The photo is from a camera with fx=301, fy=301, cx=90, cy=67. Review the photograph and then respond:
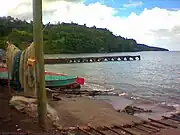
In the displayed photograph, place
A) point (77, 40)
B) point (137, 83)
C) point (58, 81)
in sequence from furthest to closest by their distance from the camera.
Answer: point (77, 40), point (137, 83), point (58, 81)

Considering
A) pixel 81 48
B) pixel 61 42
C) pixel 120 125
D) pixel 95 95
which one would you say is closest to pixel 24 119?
pixel 120 125

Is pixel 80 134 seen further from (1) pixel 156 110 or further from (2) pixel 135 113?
(1) pixel 156 110

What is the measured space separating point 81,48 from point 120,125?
145m

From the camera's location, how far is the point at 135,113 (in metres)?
16.5

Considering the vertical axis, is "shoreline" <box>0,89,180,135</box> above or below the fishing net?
below

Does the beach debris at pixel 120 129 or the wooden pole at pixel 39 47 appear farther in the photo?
the beach debris at pixel 120 129

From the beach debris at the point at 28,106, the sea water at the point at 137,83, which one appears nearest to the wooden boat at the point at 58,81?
the sea water at the point at 137,83

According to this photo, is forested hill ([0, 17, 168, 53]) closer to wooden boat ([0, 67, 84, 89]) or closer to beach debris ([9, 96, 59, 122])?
wooden boat ([0, 67, 84, 89])

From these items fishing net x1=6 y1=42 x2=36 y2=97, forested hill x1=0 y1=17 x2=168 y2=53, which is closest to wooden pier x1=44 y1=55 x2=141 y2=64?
forested hill x1=0 y1=17 x2=168 y2=53

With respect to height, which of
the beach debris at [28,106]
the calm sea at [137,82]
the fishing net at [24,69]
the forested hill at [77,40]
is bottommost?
the calm sea at [137,82]

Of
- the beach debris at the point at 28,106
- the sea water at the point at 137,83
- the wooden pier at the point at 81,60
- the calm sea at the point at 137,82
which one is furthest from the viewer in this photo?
the wooden pier at the point at 81,60

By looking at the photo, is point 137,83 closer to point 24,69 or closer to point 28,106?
point 28,106

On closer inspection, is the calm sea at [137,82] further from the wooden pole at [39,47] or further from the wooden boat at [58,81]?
the wooden pole at [39,47]

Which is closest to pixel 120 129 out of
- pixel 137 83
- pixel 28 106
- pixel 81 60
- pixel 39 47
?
pixel 28 106
